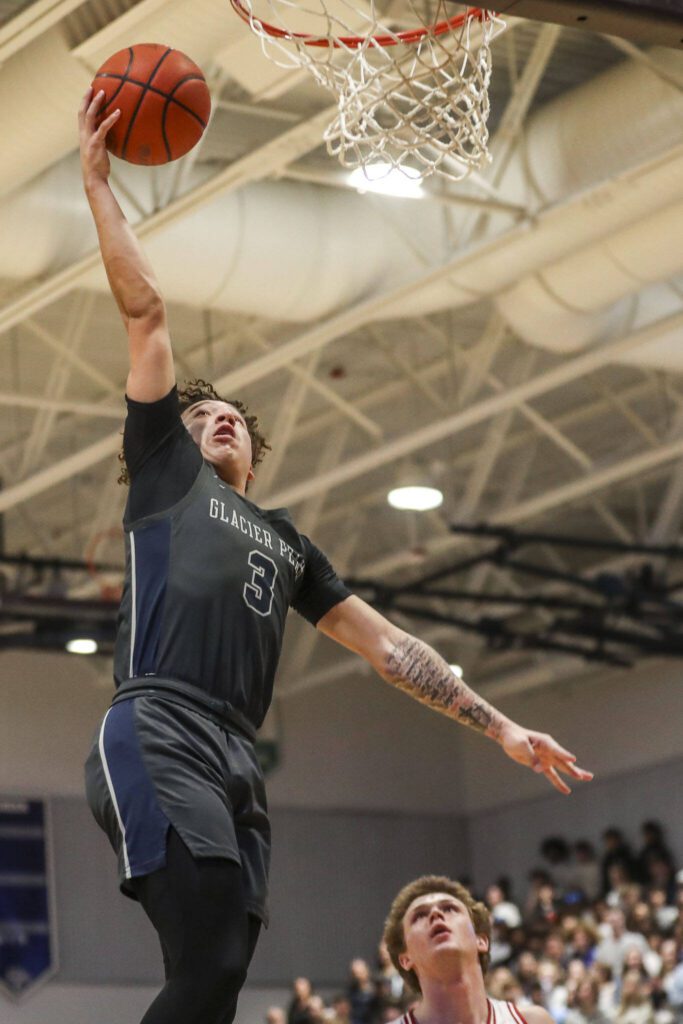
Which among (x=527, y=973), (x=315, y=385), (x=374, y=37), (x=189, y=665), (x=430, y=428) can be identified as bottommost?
(x=189, y=665)

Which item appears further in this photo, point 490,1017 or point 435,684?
point 490,1017

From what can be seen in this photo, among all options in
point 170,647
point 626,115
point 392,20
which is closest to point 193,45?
point 392,20

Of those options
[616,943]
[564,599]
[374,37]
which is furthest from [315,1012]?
[374,37]

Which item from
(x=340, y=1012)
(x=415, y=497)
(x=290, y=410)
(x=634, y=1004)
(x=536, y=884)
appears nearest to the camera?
(x=290, y=410)

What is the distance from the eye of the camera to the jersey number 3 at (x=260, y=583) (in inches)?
153

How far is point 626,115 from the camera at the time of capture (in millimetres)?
11578

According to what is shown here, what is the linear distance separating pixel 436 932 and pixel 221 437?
71.5 inches

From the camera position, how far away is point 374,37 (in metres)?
6.65

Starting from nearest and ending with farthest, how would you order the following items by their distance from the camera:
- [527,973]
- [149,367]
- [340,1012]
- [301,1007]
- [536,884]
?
[149,367] < [527,973] < [340,1012] < [301,1007] < [536,884]

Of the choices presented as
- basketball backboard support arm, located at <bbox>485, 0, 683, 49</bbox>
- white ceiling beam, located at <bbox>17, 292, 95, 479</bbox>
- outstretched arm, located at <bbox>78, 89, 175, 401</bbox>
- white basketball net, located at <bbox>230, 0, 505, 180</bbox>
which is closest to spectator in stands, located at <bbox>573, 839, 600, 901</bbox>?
white ceiling beam, located at <bbox>17, 292, 95, 479</bbox>

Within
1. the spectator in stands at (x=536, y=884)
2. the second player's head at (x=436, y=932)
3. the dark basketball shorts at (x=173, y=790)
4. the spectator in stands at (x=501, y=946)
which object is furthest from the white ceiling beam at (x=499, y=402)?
the dark basketball shorts at (x=173, y=790)

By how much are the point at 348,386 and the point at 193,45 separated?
8.34m

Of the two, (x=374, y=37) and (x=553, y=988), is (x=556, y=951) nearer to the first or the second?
(x=553, y=988)

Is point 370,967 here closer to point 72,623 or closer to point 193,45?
point 72,623
